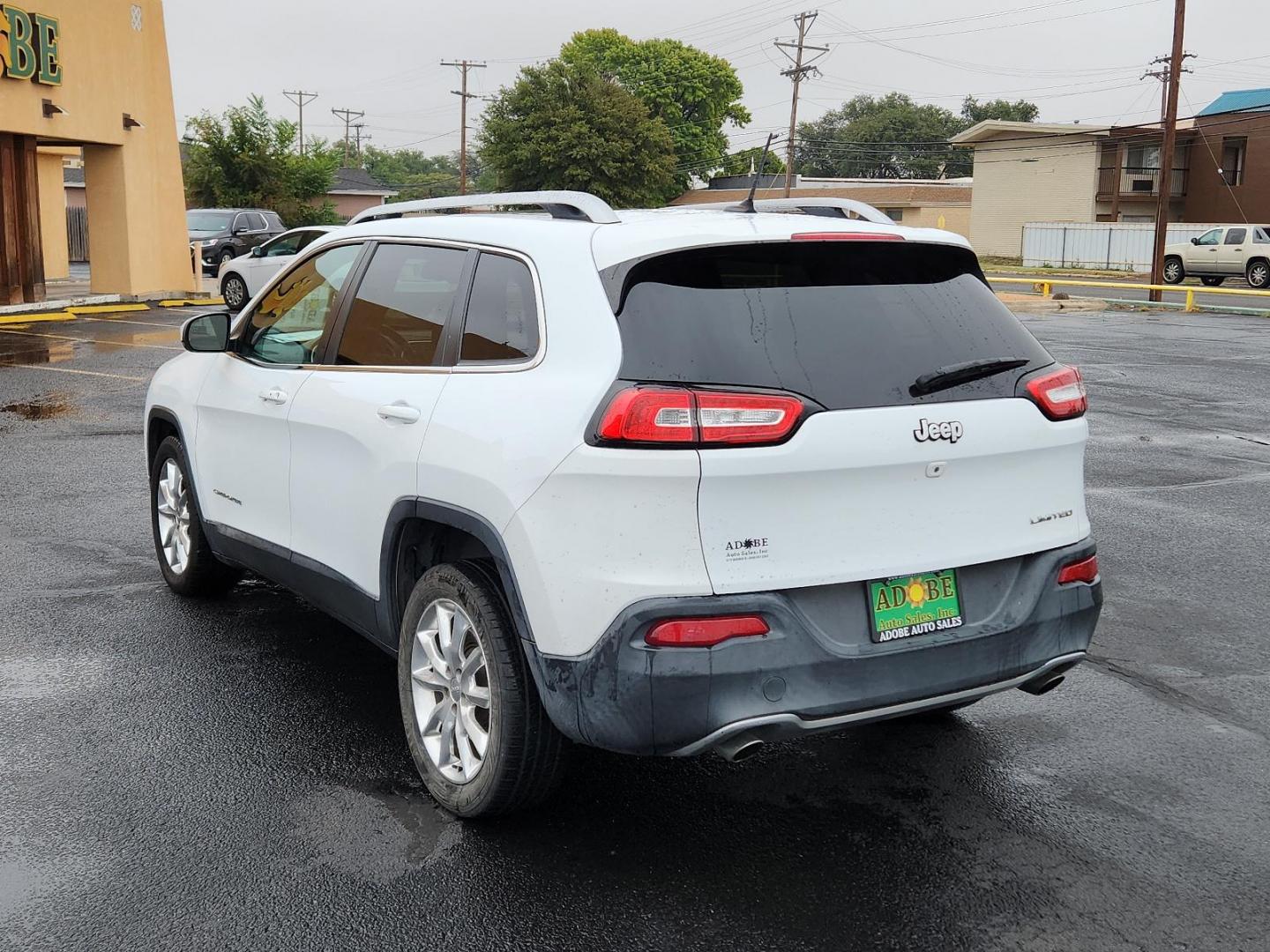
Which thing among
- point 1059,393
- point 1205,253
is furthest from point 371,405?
point 1205,253

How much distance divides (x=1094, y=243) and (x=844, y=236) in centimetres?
5489

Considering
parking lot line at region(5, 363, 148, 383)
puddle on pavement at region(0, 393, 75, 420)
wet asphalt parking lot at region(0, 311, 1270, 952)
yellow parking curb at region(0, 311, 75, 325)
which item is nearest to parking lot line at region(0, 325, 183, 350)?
yellow parking curb at region(0, 311, 75, 325)

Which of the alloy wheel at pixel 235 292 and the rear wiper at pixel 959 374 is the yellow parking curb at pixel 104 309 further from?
the rear wiper at pixel 959 374

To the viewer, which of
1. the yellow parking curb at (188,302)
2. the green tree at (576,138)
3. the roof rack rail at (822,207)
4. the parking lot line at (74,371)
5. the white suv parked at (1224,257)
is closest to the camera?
the roof rack rail at (822,207)

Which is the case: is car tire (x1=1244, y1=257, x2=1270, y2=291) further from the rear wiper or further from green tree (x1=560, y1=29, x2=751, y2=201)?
green tree (x1=560, y1=29, x2=751, y2=201)

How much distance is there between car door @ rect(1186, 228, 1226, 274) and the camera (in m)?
41.0

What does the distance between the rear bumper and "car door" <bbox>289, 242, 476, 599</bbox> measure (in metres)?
1.00

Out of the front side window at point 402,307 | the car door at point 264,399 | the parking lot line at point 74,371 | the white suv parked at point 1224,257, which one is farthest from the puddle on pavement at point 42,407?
the white suv parked at point 1224,257

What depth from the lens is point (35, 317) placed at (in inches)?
936

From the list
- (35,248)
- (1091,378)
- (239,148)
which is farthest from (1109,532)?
(239,148)

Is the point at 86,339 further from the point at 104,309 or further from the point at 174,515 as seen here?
the point at 174,515

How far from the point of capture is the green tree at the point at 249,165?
44250 millimetres

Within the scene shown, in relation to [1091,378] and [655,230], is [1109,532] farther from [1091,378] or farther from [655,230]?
[1091,378]

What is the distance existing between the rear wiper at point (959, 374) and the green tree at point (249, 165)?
142 ft
